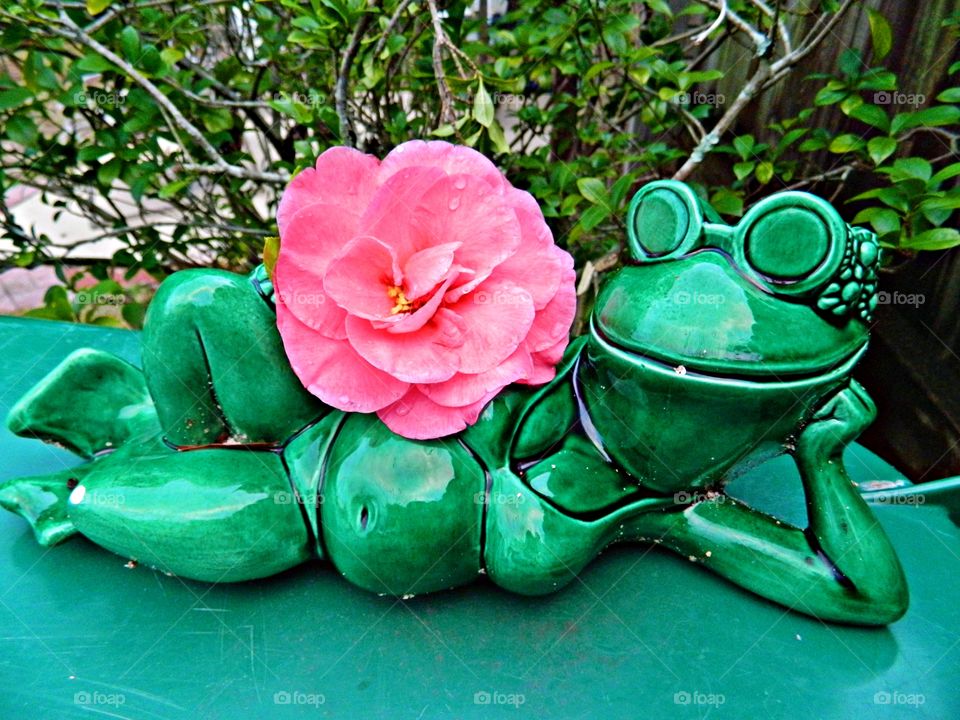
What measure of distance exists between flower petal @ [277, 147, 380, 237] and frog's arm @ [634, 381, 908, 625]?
518 millimetres

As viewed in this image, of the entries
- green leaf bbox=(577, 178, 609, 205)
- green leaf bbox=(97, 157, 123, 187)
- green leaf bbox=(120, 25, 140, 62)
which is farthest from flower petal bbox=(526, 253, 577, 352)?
green leaf bbox=(97, 157, 123, 187)

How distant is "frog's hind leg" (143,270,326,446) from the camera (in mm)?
840

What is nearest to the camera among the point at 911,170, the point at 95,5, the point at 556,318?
the point at 556,318

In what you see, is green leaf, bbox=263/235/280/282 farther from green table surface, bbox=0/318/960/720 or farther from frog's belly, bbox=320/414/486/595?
green table surface, bbox=0/318/960/720

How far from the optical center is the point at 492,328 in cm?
79

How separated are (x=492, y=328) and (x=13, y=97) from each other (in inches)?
48.9

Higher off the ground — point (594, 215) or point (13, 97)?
point (13, 97)

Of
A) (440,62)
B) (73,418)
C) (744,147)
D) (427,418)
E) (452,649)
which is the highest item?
(440,62)

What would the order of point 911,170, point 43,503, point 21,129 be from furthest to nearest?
point 21,129 → point 911,170 → point 43,503

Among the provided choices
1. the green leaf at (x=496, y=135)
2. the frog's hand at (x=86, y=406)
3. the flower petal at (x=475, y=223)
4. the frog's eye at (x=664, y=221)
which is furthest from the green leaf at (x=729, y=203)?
the frog's hand at (x=86, y=406)

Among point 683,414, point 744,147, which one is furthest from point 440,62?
point 744,147

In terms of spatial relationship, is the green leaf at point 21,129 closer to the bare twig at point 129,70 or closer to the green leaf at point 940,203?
the bare twig at point 129,70

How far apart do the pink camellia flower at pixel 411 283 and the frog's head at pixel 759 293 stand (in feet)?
0.43

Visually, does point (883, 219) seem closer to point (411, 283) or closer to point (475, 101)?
point (475, 101)
